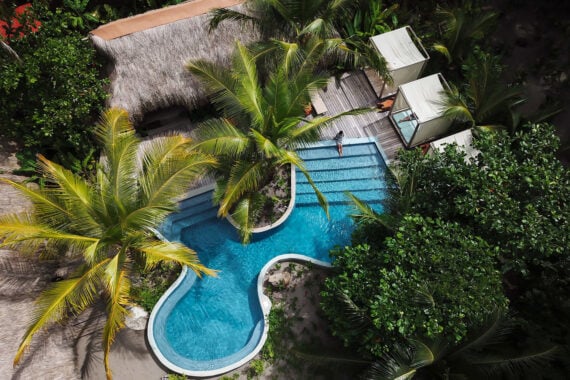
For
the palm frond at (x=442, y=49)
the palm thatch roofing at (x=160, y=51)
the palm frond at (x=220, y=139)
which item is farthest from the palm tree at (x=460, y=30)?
the palm frond at (x=220, y=139)

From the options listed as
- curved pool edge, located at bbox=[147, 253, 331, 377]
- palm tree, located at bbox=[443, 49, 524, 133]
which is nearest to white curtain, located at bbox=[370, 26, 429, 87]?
palm tree, located at bbox=[443, 49, 524, 133]

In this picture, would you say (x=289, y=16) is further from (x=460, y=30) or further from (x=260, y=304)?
(x=260, y=304)

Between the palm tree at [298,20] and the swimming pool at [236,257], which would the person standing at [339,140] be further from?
the palm tree at [298,20]

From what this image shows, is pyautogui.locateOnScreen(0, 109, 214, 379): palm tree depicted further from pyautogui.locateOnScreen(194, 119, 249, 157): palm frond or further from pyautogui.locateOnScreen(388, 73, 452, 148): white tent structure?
pyautogui.locateOnScreen(388, 73, 452, 148): white tent structure

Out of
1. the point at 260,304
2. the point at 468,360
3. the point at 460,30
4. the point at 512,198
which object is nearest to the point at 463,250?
the point at 512,198

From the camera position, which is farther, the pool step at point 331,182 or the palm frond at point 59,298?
the pool step at point 331,182
